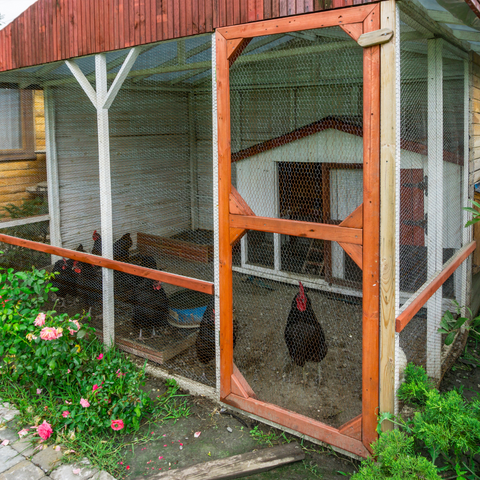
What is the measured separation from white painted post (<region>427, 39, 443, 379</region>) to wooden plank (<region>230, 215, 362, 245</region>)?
1183 millimetres

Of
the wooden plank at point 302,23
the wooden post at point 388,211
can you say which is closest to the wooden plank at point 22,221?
the wooden plank at point 302,23

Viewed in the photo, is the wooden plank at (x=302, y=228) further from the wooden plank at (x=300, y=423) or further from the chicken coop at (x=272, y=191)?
the wooden plank at (x=300, y=423)

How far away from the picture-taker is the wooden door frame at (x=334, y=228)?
7.80 ft

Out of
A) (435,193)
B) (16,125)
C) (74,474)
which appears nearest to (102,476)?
(74,474)

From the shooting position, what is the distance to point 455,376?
3770 millimetres

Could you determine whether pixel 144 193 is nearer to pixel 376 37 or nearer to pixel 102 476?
pixel 102 476

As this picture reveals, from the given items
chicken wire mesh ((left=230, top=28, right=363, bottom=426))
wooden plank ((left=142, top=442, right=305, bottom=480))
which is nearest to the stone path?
wooden plank ((left=142, top=442, right=305, bottom=480))

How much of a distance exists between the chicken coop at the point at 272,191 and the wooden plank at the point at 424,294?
2 cm

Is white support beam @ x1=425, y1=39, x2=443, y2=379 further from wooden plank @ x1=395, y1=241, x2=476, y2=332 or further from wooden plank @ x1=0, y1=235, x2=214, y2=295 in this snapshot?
wooden plank @ x1=0, y1=235, x2=214, y2=295

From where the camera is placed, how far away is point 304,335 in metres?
3.26

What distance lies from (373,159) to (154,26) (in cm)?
191

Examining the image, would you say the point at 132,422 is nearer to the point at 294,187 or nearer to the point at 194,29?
the point at 194,29

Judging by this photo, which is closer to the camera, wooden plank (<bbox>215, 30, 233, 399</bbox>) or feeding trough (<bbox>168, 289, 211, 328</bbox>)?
wooden plank (<bbox>215, 30, 233, 399</bbox>)

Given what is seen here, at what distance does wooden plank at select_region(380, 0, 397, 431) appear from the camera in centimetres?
230
